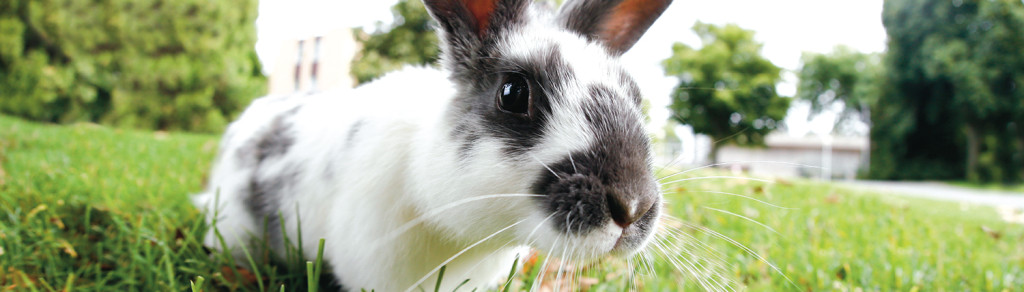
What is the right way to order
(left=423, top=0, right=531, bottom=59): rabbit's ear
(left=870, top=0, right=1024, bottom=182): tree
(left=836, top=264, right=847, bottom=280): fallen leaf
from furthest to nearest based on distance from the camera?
1. (left=870, top=0, right=1024, bottom=182): tree
2. (left=836, top=264, right=847, bottom=280): fallen leaf
3. (left=423, top=0, right=531, bottom=59): rabbit's ear

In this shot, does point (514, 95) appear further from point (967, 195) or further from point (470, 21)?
point (967, 195)

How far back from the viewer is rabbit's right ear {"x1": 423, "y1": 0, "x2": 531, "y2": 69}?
1424 millimetres

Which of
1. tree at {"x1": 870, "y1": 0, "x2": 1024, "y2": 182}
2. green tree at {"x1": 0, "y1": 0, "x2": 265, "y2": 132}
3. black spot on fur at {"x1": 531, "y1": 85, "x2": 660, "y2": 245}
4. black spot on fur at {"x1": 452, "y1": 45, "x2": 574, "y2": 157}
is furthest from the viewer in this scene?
tree at {"x1": 870, "y1": 0, "x2": 1024, "y2": 182}

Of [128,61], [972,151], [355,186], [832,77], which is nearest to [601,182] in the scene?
[355,186]

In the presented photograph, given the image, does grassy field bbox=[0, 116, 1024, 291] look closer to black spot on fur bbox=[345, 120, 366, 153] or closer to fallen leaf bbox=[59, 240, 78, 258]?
fallen leaf bbox=[59, 240, 78, 258]

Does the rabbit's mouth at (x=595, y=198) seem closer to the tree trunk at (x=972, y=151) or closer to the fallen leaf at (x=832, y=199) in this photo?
the fallen leaf at (x=832, y=199)

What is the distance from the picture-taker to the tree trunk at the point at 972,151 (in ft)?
74.1

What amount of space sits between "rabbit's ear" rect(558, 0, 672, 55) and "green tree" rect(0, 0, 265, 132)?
13928 mm

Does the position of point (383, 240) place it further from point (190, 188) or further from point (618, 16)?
point (190, 188)

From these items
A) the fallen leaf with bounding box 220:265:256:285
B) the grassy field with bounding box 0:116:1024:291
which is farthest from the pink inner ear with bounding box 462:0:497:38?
the fallen leaf with bounding box 220:265:256:285

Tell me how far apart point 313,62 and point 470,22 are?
22854 mm

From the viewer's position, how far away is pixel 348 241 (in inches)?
59.2

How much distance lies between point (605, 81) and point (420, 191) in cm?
60

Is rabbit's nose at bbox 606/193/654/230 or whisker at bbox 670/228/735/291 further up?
rabbit's nose at bbox 606/193/654/230
